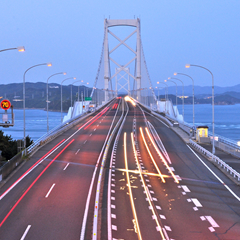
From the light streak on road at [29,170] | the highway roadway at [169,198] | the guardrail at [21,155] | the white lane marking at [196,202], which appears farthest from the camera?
the guardrail at [21,155]

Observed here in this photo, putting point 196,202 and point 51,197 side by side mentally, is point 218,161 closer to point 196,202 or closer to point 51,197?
point 196,202

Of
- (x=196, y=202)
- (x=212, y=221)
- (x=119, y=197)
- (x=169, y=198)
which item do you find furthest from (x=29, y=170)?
(x=212, y=221)

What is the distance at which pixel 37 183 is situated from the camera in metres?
22.8

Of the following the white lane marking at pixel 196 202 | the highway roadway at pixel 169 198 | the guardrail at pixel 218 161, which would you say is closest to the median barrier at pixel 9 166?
the highway roadway at pixel 169 198

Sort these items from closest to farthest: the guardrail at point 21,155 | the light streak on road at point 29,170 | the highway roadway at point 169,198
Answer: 1. the highway roadway at point 169,198
2. the light streak on road at point 29,170
3. the guardrail at point 21,155

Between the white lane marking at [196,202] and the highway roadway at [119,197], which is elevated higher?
the highway roadway at [119,197]

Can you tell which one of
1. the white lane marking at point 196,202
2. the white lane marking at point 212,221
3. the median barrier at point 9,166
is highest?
the median barrier at point 9,166

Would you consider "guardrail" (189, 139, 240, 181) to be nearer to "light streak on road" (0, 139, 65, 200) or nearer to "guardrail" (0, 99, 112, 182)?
"light streak on road" (0, 139, 65, 200)

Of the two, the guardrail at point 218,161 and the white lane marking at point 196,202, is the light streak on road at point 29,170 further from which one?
the guardrail at point 218,161

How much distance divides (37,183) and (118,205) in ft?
22.9

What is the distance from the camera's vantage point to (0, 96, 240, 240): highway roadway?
48.0ft

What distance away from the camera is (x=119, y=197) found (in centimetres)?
1958

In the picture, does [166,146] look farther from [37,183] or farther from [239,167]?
[37,183]

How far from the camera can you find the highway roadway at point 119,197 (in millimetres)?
14617
